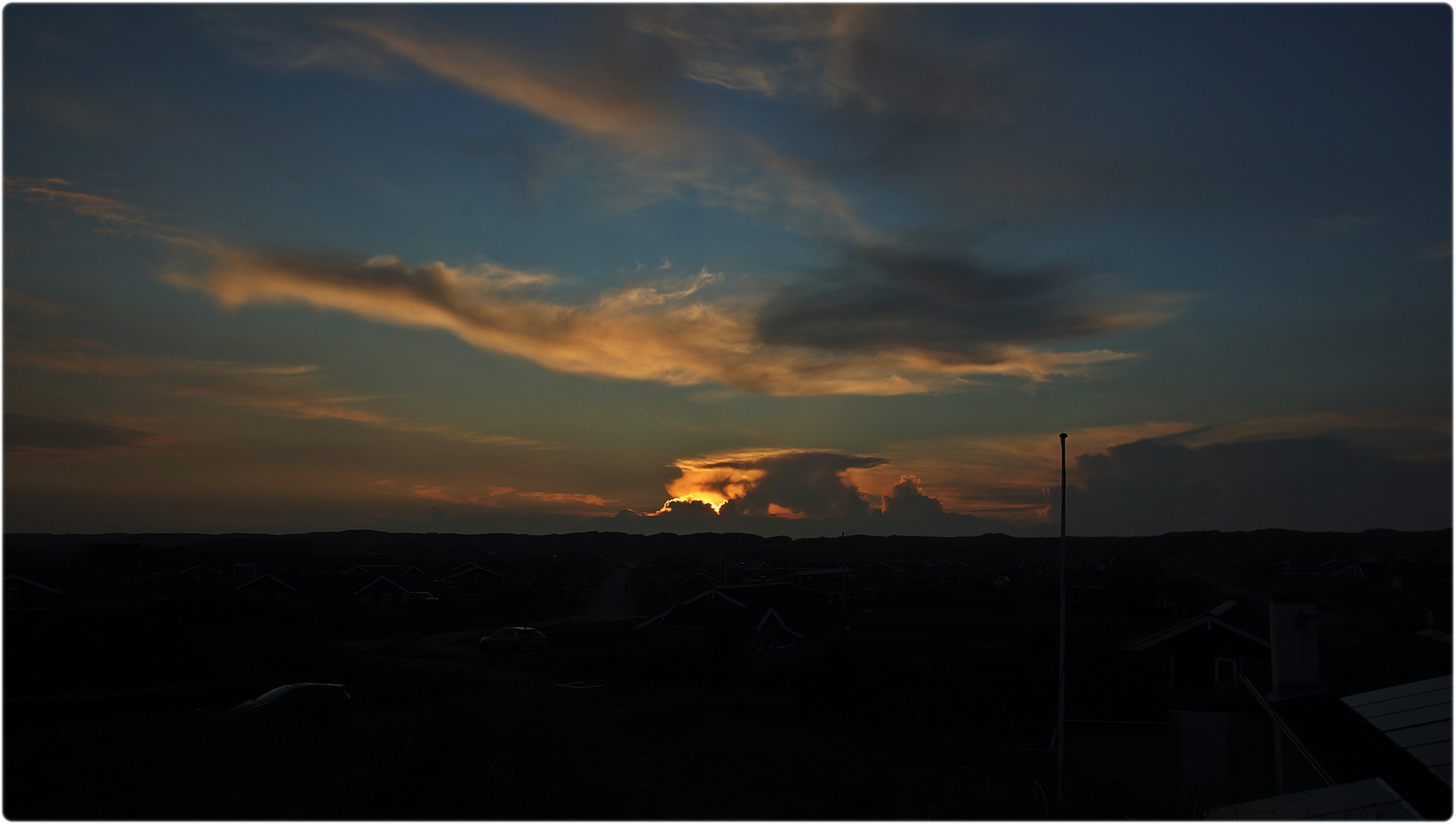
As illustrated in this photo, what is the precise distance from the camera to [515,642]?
177ft

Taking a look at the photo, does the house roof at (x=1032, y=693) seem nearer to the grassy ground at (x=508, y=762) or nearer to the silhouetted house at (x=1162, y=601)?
the grassy ground at (x=508, y=762)

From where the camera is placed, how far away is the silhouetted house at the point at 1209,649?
37909mm

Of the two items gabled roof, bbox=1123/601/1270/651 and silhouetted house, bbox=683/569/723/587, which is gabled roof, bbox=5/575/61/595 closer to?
silhouetted house, bbox=683/569/723/587

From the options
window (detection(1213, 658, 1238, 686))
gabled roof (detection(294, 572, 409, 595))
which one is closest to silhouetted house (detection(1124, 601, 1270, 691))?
window (detection(1213, 658, 1238, 686))

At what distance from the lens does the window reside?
125 feet

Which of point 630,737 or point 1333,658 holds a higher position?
point 1333,658

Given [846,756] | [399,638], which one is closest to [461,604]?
[399,638]

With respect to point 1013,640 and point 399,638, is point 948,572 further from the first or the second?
point 399,638

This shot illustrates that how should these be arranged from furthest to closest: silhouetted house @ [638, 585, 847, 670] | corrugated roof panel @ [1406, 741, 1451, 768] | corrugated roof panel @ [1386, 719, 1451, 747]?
silhouetted house @ [638, 585, 847, 670]
corrugated roof panel @ [1386, 719, 1451, 747]
corrugated roof panel @ [1406, 741, 1451, 768]

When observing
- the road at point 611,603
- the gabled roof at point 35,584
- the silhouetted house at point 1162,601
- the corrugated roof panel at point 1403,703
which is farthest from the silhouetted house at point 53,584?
the silhouetted house at point 1162,601

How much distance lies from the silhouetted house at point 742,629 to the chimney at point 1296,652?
96.2ft

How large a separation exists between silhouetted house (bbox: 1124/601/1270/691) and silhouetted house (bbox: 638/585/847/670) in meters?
17.8

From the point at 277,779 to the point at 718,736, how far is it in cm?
1117

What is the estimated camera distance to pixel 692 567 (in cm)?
16212
